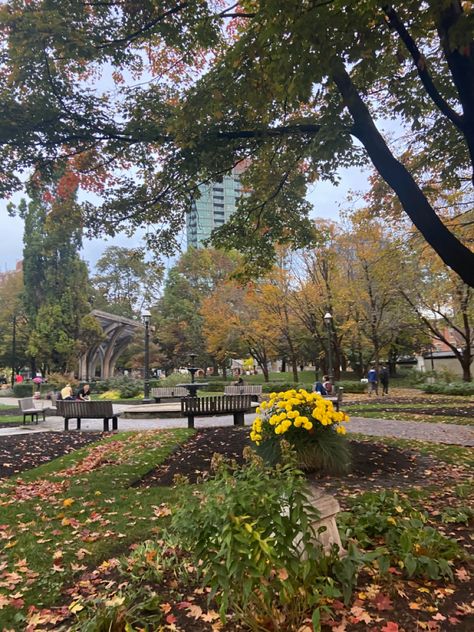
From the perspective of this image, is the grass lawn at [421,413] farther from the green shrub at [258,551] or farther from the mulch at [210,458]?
the green shrub at [258,551]

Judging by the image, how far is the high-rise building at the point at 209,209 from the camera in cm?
866

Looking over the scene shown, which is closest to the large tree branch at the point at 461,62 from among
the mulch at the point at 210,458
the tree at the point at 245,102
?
the tree at the point at 245,102

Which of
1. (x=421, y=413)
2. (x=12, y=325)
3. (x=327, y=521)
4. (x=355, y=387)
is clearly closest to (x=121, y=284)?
(x=12, y=325)

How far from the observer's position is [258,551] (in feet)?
7.00

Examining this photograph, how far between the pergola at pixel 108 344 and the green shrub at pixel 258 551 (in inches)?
1357

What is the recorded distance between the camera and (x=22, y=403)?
47.0 feet

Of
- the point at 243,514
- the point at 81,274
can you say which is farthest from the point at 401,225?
the point at 81,274

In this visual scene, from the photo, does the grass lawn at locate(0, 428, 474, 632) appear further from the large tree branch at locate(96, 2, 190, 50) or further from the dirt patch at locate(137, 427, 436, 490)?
the large tree branch at locate(96, 2, 190, 50)

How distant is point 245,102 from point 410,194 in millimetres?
3013

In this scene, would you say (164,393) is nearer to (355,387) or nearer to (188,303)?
(355,387)

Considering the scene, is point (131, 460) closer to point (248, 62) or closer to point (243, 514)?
point (243, 514)

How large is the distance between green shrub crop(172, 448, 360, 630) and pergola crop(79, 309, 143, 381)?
3447cm

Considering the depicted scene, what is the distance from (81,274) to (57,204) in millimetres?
29574

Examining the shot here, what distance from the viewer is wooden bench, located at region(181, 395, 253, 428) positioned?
1041cm
